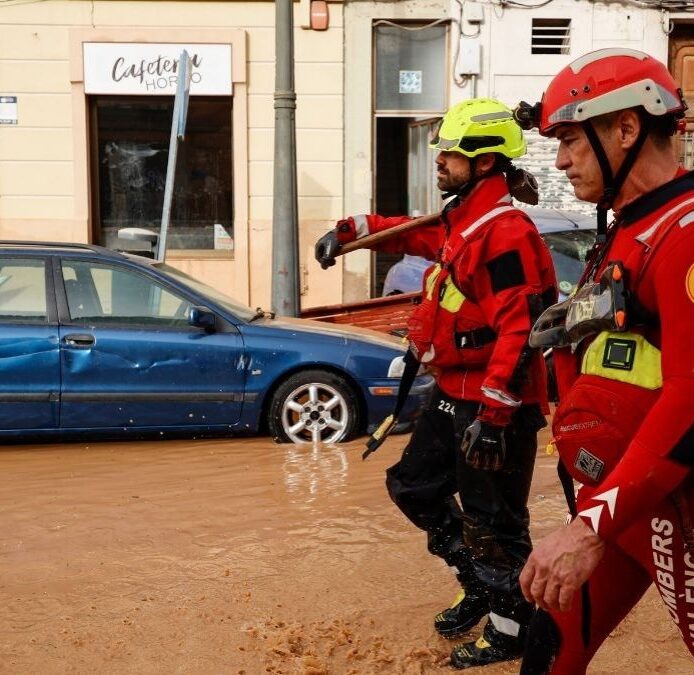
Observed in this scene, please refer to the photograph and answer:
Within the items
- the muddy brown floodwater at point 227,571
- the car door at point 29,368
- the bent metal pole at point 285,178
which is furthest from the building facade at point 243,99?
the muddy brown floodwater at point 227,571

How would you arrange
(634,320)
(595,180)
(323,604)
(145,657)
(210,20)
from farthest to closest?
(210,20) < (323,604) < (145,657) < (595,180) < (634,320)

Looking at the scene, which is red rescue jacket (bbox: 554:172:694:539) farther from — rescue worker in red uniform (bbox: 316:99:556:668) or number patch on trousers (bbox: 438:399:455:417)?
number patch on trousers (bbox: 438:399:455:417)

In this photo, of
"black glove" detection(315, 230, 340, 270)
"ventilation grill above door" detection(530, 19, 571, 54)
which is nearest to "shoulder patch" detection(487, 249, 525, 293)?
"black glove" detection(315, 230, 340, 270)

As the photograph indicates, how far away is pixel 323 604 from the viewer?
4262 mm

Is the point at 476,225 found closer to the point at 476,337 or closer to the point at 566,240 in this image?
the point at 476,337

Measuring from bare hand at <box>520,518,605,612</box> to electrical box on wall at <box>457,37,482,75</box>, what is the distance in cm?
1209

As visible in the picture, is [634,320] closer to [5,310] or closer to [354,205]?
[5,310]

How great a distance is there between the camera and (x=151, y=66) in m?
13.2

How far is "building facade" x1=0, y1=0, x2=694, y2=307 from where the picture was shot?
1316 cm

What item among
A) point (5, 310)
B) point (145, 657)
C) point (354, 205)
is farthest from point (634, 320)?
point (354, 205)

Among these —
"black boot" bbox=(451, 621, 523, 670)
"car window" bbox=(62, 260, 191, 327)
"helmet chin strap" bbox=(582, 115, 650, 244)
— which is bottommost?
"black boot" bbox=(451, 621, 523, 670)

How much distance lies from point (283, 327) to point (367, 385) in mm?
759

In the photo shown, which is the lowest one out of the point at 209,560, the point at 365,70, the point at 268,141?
the point at 209,560

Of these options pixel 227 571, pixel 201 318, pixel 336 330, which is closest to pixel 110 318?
pixel 201 318
